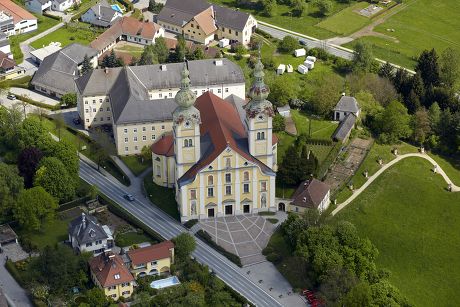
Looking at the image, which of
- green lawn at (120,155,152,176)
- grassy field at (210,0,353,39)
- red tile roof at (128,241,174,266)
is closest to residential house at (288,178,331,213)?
red tile roof at (128,241,174,266)

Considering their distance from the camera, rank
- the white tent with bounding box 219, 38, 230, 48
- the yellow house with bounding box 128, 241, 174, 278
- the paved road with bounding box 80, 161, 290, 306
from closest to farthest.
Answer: the paved road with bounding box 80, 161, 290, 306
the yellow house with bounding box 128, 241, 174, 278
the white tent with bounding box 219, 38, 230, 48

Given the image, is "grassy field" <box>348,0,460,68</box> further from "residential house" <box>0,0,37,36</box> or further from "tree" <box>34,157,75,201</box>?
"tree" <box>34,157,75,201</box>

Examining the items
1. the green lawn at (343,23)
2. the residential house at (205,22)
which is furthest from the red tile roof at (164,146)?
the green lawn at (343,23)

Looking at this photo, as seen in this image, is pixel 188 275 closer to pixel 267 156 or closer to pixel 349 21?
pixel 267 156

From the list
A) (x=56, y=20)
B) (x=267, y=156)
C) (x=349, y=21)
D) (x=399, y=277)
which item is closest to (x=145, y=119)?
(x=267, y=156)

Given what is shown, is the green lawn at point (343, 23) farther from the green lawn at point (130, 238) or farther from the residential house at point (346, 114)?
the green lawn at point (130, 238)

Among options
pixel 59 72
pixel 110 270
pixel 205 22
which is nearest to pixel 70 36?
pixel 59 72

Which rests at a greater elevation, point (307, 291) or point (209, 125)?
point (209, 125)
